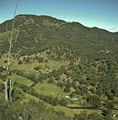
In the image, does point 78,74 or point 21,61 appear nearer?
point 78,74

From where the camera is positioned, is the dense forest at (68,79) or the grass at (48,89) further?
the grass at (48,89)

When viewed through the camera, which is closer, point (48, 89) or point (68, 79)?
point (48, 89)

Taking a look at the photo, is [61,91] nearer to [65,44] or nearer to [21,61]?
[21,61]

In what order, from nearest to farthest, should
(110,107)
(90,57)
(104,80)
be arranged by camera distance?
(110,107), (104,80), (90,57)

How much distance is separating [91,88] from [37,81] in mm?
27811

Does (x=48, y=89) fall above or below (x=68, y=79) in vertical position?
below

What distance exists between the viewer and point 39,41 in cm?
18812

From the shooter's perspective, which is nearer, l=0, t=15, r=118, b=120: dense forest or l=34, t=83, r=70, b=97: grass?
l=0, t=15, r=118, b=120: dense forest

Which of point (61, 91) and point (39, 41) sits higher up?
point (39, 41)

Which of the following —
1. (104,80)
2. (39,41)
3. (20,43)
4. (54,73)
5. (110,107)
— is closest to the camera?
(110,107)

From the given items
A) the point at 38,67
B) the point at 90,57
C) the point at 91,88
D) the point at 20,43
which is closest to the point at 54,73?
the point at 38,67

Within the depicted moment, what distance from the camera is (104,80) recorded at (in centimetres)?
9825

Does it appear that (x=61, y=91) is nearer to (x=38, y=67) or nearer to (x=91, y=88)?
(x=91, y=88)

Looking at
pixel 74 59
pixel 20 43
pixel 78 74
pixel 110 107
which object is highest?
pixel 20 43
